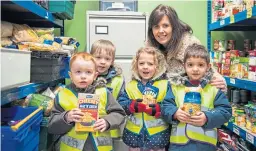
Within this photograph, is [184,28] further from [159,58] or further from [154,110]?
[154,110]

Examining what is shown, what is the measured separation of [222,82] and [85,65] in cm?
82

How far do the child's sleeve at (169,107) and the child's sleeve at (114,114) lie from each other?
0.23 metres

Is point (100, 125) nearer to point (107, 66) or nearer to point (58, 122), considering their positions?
point (58, 122)

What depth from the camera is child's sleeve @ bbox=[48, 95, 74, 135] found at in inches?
64.6

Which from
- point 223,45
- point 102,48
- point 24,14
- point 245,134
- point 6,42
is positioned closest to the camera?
point 6,42

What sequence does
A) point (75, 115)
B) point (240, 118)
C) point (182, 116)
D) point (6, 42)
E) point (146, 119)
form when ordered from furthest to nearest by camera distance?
point (240, 118) < point (6, 42) < point (146, 119) < point (182, 116) < point (75, 115)

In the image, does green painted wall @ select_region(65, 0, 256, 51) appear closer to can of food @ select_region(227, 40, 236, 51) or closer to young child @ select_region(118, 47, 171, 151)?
can of food @ select_region(227, 40, 236, 51)

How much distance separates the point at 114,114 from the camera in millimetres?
1712

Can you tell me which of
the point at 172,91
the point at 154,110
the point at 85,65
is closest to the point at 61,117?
the point at 85,65

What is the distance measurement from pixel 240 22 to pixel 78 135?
2207 millimetres

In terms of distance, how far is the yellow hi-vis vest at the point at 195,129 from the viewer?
1.75m

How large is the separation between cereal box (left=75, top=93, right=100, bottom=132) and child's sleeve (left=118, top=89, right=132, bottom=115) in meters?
0.27

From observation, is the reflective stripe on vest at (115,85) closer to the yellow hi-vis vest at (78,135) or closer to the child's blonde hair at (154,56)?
the child's blonde hair at (154,56)

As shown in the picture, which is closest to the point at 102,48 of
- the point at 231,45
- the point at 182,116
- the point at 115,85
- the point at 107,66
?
the point at 107,66
